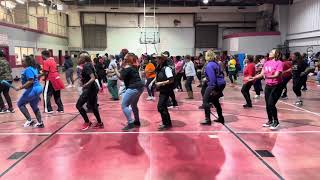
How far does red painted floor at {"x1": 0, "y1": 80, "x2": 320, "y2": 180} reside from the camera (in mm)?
5008

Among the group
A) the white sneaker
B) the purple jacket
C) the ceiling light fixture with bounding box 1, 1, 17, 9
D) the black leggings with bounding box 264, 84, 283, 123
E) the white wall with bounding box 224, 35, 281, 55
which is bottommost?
the white sneaker

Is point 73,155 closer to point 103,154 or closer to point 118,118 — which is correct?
point 103,154

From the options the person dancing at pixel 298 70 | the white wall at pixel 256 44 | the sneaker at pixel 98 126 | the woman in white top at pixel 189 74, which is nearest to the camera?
the sneaker at pixel 98 126

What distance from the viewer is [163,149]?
6219 millimetres

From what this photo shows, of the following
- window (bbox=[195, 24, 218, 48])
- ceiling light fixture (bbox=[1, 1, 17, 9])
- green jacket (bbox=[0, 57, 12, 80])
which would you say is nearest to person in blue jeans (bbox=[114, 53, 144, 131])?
green jacket (bbox=[0, 57, 12, 80])

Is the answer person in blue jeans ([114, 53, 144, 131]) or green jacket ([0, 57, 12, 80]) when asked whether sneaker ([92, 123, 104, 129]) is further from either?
green jacket ([0, 57, 12, 80])

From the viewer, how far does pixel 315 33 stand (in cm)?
2556

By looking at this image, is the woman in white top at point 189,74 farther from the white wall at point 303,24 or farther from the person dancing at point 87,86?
the white wall at point 303,24

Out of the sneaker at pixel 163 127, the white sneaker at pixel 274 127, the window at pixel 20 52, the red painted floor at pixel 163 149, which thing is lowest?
the red painted floor at pixel 163 149

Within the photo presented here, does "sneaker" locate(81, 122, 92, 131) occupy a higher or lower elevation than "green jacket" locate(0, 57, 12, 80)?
lower

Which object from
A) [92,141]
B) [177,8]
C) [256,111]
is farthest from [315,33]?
[92,141]

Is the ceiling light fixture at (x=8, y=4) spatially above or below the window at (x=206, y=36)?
above

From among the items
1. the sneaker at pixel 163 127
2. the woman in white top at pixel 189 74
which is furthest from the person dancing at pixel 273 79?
the woman in white top at pixel 189 74

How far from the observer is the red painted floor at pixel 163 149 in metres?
5.01
